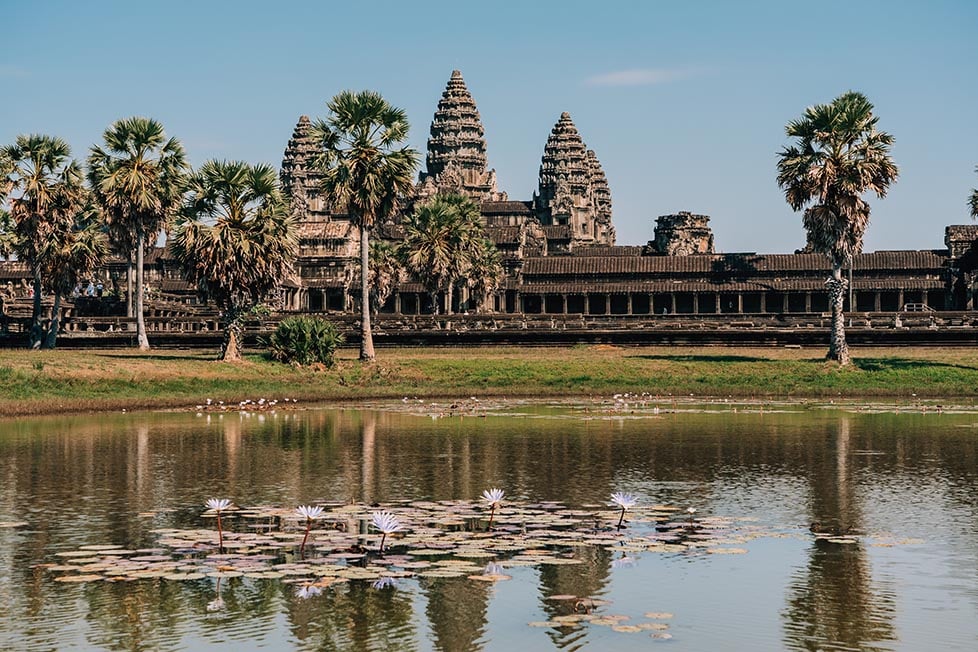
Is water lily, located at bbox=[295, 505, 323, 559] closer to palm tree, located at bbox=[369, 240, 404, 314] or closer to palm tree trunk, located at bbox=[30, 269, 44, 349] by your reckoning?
palm tree trunk, located at bbox=[30, 269, 44, 349]

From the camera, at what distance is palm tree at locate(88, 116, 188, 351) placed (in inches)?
2891

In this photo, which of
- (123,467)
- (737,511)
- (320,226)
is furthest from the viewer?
(320,226)

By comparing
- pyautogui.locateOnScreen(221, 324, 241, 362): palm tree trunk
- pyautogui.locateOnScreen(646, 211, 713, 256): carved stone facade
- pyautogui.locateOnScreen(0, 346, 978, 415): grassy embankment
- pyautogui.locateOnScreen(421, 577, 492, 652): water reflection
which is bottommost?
pyautogui.locateOnScreen(421, 577, 492, 652): water reflection

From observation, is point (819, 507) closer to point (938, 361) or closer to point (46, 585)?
point (46, 585)

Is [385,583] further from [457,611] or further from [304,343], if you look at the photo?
[304,343]

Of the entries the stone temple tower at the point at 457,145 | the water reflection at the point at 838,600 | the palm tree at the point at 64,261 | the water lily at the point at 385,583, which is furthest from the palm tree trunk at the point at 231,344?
the stone temple tower at the point at 457,145

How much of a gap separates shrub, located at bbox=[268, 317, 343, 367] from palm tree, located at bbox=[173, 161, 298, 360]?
6.32ft

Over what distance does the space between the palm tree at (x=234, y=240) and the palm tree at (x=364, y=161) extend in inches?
145

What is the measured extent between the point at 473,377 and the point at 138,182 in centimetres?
2253

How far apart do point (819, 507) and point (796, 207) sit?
44041mm

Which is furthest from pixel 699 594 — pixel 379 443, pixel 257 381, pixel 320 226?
pixel 320 226

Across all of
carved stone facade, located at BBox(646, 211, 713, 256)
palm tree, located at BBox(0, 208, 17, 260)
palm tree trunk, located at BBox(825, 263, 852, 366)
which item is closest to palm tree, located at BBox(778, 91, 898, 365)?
palm tree trunk, located at BBox(825, 263, 852, 366)

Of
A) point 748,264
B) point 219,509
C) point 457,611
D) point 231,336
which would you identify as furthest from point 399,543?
point 748,264

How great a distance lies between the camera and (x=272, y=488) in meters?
27.1
